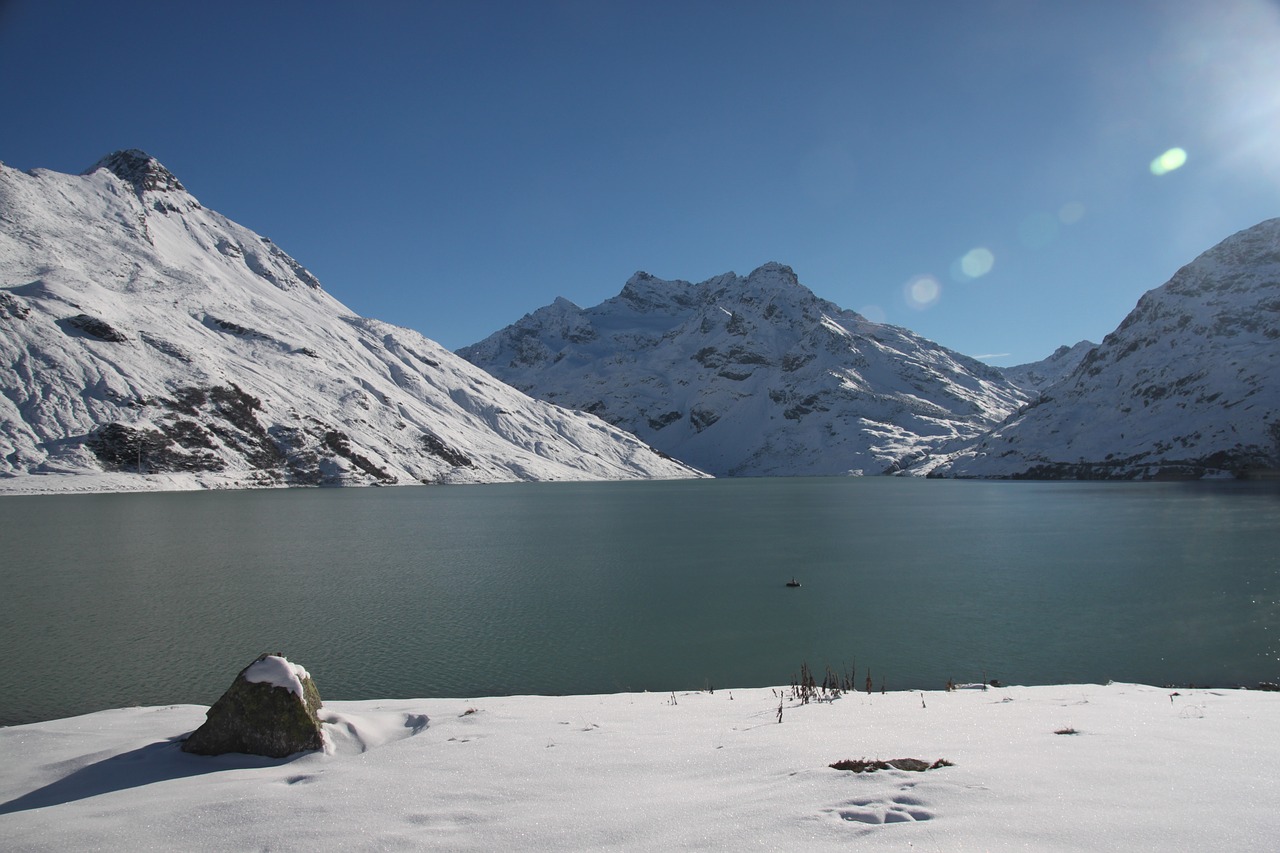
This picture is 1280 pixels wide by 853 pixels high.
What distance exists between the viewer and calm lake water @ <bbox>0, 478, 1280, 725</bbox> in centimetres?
2461

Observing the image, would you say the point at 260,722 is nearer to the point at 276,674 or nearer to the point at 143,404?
the point at 276,674

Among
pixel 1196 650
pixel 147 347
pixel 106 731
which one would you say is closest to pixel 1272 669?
pixel 1196 650

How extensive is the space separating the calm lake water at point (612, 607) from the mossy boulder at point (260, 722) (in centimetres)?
1064

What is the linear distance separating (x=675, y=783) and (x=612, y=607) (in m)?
27.2

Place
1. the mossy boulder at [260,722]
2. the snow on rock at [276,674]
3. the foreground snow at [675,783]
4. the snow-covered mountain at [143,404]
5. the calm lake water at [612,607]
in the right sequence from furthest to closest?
1. the snow-covered mountain at [143,404]
2. the calm lake water at [612,607]
3. the snow on rock at [276,674]
4. the mossy boulder at [260,722]
5. the foreground snow at [675,783]

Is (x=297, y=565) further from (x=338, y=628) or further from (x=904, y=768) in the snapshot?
(x=904, y=768)

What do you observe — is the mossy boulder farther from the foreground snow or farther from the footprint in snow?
the footprint in snow

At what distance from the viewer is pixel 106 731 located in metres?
14.0

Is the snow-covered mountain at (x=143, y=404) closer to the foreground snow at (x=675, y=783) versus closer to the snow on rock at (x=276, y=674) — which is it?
the snow on rock at (x=276, y=674)

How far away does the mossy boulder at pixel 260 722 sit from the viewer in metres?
11.9

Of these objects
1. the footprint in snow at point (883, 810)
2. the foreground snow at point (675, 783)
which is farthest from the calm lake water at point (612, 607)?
the footprint in snow at point (883, 810)

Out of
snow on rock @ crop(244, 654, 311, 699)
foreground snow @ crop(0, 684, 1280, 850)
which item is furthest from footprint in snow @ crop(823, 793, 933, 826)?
snow on rock @ crop(244, 654, 311, 699)

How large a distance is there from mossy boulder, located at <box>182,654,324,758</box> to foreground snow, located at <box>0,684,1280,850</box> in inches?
14.0

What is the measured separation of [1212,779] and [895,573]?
39.3 metres
